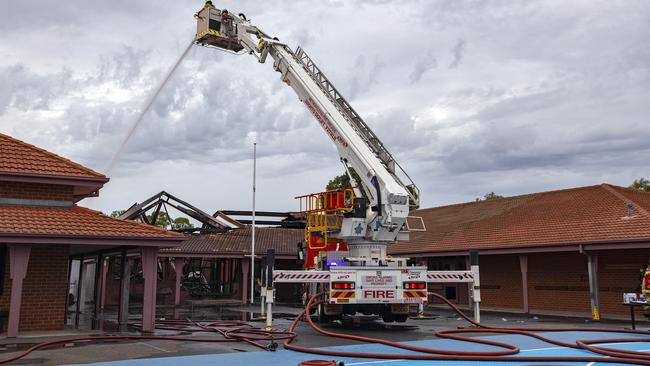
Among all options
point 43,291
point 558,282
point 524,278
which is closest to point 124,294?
point 43,291

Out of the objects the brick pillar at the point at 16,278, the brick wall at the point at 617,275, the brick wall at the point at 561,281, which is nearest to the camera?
the brick pillar at the point at 16,278

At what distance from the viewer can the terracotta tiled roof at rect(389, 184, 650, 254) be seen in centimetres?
1997

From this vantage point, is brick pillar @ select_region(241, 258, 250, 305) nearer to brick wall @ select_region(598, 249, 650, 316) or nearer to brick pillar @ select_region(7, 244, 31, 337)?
brick wall @ select_region(598, 249, 650, 316)

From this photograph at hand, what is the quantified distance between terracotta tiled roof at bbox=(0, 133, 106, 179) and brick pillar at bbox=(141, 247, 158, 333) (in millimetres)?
2457

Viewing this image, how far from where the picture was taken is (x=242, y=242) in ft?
106

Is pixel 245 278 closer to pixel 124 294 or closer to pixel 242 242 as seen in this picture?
pixel 242 242

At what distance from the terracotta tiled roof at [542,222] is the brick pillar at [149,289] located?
44.7 ft

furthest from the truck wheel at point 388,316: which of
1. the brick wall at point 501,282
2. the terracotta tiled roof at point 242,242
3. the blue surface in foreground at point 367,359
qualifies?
the terracotta tiled roof at point 242,242

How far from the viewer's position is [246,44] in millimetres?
19766

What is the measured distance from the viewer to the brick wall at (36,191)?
15.0 metres

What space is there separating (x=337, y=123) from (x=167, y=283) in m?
18.3

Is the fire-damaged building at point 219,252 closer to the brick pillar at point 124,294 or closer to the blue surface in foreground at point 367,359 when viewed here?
the brick pillar at point 124,294

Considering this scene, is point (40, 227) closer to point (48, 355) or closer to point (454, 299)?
point (48, 355)

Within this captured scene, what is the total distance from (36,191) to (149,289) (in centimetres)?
405
